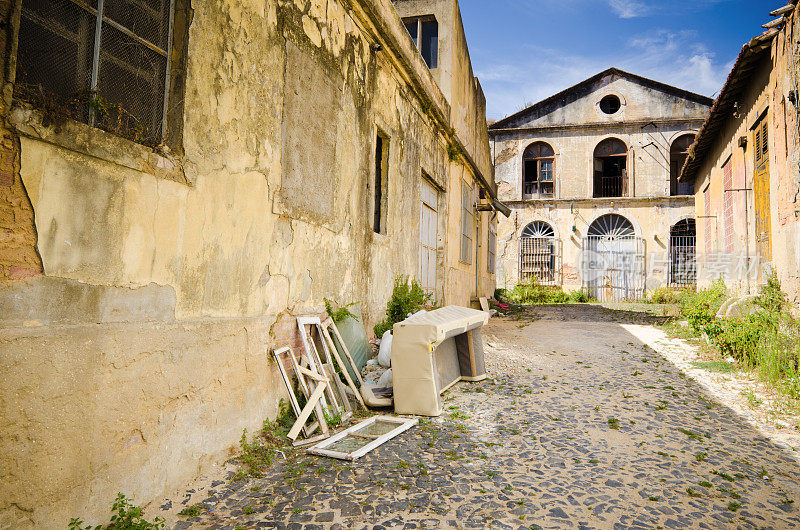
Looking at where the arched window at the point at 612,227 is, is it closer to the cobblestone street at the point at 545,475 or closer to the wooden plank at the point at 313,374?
the cobblestone street at the point at 545,475

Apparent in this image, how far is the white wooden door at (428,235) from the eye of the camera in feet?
24.8

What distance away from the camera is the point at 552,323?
1050 centimetres

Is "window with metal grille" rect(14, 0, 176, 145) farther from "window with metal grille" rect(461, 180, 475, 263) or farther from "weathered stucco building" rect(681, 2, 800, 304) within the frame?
"window with metal grille" rect(461, 180, 475, 263)

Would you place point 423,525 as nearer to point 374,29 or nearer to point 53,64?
point 53,64

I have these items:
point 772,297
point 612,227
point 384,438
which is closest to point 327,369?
point 384,438

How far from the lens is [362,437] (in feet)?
11.2

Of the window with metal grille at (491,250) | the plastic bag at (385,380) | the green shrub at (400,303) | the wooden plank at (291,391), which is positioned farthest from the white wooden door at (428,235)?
the window with metal grille at (491,250)

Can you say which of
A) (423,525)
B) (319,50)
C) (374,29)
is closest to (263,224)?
(319,50)

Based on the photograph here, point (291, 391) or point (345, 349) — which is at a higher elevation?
point (345, 349)

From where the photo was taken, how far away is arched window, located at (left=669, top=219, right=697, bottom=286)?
18.3m

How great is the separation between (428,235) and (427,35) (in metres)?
4.17

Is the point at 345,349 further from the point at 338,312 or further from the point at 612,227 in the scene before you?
the point at 612,227

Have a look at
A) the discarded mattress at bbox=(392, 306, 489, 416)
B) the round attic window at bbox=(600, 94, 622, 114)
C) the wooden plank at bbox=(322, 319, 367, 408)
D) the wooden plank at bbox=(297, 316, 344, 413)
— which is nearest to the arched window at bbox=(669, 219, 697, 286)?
the round attic window at bbox=(600, 94, 622, 114)

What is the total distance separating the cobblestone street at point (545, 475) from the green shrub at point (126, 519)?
156 mm
